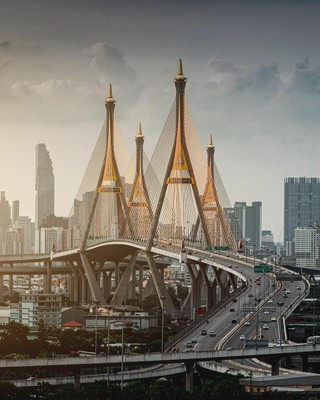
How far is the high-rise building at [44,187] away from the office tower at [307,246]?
562 inches

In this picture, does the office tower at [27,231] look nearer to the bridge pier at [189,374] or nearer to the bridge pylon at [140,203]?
the bridge pylon at [140,203]

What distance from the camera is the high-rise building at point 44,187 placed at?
6638cm

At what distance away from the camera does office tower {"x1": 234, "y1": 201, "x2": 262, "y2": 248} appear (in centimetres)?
6203

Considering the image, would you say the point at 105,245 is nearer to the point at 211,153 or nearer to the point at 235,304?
the point at 211,153

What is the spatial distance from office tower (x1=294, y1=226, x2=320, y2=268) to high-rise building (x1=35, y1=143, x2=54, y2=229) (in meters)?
14.3

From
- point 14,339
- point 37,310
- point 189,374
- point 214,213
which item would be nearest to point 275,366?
point 189,374

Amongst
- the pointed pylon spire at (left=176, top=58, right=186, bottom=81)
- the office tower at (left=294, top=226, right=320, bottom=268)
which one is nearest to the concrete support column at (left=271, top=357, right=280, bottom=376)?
the pointed pylon spire at (left=176, top=58, right=186, bottom=81)

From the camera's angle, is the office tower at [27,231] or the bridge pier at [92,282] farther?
the office tower at [27,231]

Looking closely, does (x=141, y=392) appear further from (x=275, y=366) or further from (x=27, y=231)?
(x=27, y=231)

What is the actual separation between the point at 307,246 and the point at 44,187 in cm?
1631

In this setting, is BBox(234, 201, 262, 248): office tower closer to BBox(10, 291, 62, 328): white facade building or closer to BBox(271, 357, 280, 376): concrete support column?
BBox(10, 291, 62, 328): white facade building

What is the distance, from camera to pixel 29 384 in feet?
54.4

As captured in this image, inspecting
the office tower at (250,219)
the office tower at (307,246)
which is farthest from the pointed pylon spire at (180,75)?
the office tower at (250,219)

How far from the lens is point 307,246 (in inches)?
2215
